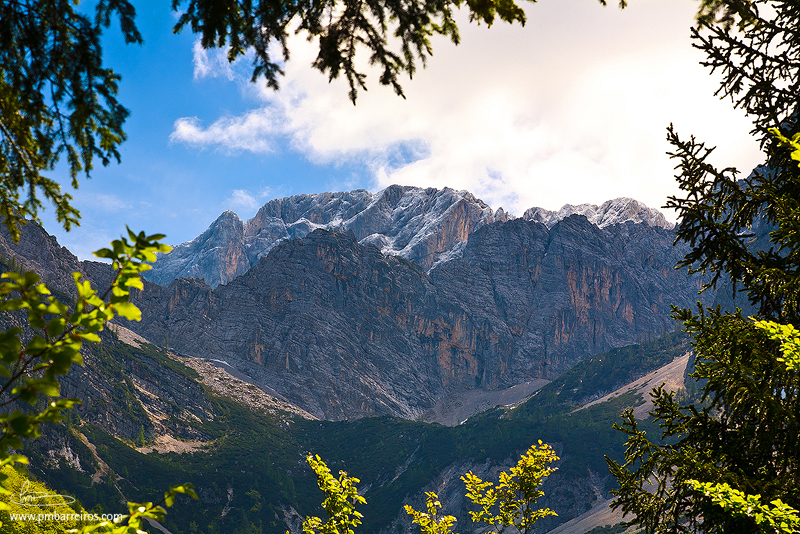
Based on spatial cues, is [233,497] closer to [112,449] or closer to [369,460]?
[112,449]

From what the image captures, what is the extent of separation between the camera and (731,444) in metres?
8.59

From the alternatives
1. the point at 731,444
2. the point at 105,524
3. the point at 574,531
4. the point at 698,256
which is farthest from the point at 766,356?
the point at 574,531

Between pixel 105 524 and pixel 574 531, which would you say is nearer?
pixel 105 524

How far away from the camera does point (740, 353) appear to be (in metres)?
8.06

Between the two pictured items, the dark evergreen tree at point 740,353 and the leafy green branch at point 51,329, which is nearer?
the leafy green branch at point 51,329

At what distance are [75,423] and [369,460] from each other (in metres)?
89.4

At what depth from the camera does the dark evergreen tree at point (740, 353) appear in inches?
295

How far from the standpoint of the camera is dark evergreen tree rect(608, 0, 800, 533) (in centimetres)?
749

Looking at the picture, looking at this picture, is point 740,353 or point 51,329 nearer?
point 51,329

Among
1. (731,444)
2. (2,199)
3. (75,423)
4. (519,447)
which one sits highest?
(75,423)

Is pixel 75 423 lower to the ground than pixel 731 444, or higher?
higher

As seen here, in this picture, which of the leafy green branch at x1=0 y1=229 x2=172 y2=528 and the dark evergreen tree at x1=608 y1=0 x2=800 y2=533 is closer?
the leafy green branch at x1=0 y1=229 x2=172 y2=528

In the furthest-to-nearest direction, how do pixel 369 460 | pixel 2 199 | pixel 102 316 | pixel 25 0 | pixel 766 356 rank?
pixel 369 460 < pixel 766 356 < pixel 2 199 < pixel 25 0 < pixel 102 316

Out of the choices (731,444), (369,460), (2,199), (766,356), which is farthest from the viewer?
(369,460)
